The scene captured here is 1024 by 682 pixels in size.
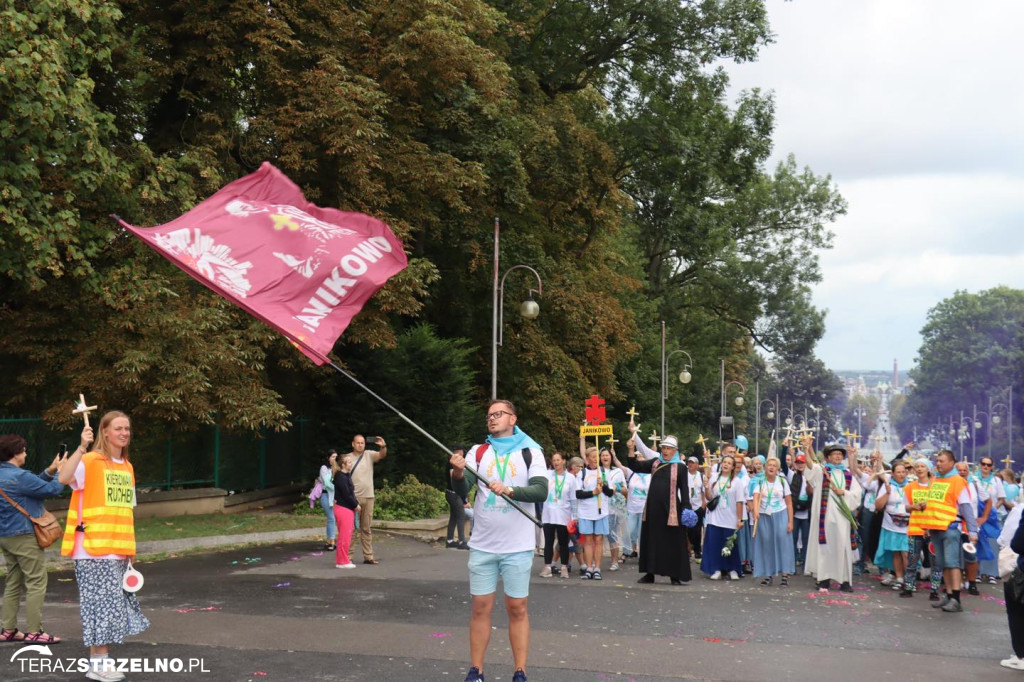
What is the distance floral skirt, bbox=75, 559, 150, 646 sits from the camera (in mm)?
8117

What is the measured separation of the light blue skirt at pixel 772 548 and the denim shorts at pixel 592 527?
2.15 metres

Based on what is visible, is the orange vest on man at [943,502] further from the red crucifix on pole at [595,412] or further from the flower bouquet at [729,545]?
the red crucifix on pole at [595,412]

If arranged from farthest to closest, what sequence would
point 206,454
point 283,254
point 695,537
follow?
point 206,454 < point 695,537 < point 283,254

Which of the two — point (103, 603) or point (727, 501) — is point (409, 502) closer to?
point (727, 501)

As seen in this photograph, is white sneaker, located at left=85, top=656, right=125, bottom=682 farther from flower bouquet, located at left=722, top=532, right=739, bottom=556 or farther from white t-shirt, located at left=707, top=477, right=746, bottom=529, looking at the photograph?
white t-shirt, located at left=707, top=477, right=746, bottom=529

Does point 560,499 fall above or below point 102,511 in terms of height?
below

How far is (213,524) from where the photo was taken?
2086 centimetres

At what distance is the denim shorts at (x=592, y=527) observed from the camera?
16.0 m

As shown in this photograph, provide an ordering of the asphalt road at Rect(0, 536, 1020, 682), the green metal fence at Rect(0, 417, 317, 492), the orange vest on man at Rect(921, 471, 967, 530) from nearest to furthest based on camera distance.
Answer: the asphalt road at Rect(0, 536, 1020, 682) < the orange vest on man at Rect(921, 471, 967, 530) < the green metal fence at Rect(0, 417, 317, 492)

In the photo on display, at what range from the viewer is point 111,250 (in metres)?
18.8

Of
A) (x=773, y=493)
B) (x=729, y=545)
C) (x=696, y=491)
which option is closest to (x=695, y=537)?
(x=696, y=491)

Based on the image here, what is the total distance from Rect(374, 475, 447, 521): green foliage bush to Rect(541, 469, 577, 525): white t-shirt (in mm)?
6979

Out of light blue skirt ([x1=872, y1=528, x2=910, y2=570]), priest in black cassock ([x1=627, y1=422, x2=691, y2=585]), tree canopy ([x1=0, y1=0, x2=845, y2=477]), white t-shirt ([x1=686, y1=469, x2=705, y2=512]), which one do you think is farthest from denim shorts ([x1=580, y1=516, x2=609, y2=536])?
tree canopy ([x1=0, y1=0, x2=845, y2=477])

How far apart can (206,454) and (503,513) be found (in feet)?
56.8
